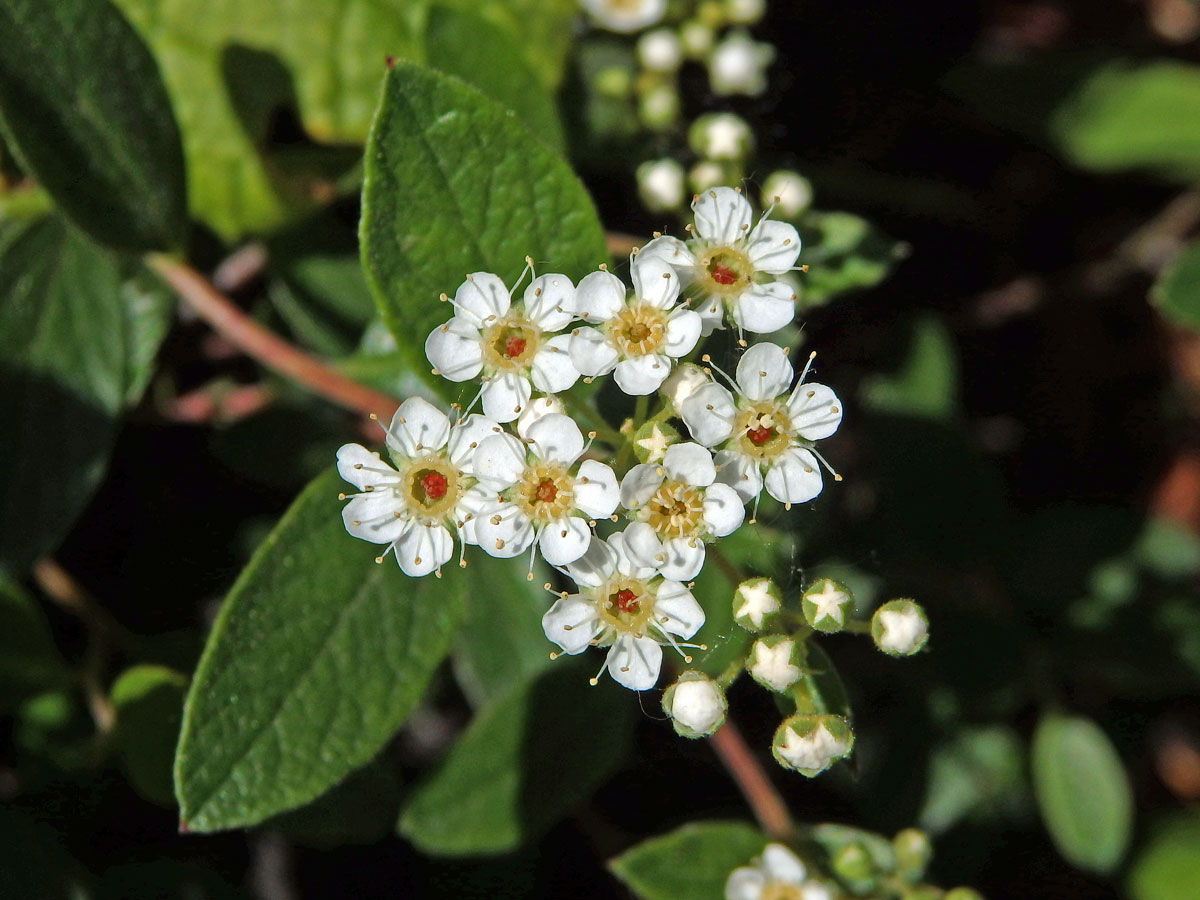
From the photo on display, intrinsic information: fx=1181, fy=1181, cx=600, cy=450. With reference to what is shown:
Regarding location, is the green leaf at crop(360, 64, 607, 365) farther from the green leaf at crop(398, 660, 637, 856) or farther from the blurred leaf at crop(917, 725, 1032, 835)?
the blurred leaf at crop(917, 725, 1032, 835)

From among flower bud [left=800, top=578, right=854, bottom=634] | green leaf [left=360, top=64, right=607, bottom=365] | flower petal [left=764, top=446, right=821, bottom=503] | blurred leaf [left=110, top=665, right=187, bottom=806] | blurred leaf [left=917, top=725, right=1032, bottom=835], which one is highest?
green leaf [left=360, top=64, right=607, bottom=365]

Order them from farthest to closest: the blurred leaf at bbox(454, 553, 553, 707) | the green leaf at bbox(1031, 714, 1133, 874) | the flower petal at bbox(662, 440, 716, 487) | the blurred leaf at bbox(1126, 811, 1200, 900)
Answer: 1. the blurred leaf at bbox(1126, 811, 1200, 900)
2. the green leaf at bbox(1031, 714, 1133, 874)
3. the blurred leaf at bbox(454, 553, 553, 707)
4. the flower petal at bbox(662, 440, 716, 487)

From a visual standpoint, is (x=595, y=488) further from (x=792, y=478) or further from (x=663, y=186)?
(x=663, y=186)

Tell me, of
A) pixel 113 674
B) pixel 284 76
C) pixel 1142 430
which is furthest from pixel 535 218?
pixel 1142 430

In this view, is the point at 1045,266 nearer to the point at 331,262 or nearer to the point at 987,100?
the point at 987,100

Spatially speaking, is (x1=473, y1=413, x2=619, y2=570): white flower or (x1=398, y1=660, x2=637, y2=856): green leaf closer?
(x1=473, y1=413, x2=619, y2=570): white flower

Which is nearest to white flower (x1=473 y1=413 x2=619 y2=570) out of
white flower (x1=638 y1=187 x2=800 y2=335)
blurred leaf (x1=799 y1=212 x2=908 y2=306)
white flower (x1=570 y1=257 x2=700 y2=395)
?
white flower (x1=570 y1=257 x2=700 y2=395)

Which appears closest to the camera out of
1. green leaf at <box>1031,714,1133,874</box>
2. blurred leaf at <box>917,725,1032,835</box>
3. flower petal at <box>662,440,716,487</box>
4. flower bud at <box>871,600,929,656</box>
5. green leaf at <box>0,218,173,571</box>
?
flower petal at <box>662,440,716,487</box>

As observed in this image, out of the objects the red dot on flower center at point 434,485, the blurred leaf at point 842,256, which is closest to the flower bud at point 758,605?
the red dot on flower center at point 434,485
